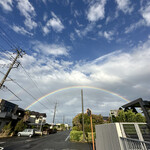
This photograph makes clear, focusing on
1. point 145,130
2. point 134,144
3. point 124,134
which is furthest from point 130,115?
point 134,144

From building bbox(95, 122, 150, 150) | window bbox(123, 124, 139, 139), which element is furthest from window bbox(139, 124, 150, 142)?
window bbox(123, 124, 139, 139)

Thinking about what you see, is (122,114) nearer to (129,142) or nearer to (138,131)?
(138,131)

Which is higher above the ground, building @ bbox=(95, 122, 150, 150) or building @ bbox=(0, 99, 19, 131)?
building @ bbox=(0, 99, 19, 131)

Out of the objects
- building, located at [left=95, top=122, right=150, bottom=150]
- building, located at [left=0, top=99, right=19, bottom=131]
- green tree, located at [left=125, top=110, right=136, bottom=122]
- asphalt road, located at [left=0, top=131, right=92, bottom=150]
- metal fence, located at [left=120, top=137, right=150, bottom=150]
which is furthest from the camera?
building, located at [left=0, top=99, right=19, bottom=131]

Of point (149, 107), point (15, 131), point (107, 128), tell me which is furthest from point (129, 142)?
point (15, 131)

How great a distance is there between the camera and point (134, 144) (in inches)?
144

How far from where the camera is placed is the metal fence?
312 cm

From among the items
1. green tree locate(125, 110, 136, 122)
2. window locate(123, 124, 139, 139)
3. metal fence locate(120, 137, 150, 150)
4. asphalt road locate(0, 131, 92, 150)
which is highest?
green tree locate(125, 110, 136, 122)

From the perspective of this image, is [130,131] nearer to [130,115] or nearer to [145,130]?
[145,130]

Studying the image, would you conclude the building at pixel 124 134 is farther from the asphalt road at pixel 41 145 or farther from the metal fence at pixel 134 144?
the asphalt road at pixel 41 145

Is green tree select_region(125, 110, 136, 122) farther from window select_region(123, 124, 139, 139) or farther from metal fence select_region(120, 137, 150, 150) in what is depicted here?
metal fence select_region(120, 137, 150, 150)

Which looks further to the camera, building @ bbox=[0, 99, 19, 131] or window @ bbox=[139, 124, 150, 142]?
building @ bbox=[0, 99, 19, 131]

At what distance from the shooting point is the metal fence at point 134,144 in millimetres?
3121

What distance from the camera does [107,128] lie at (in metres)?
5.82
